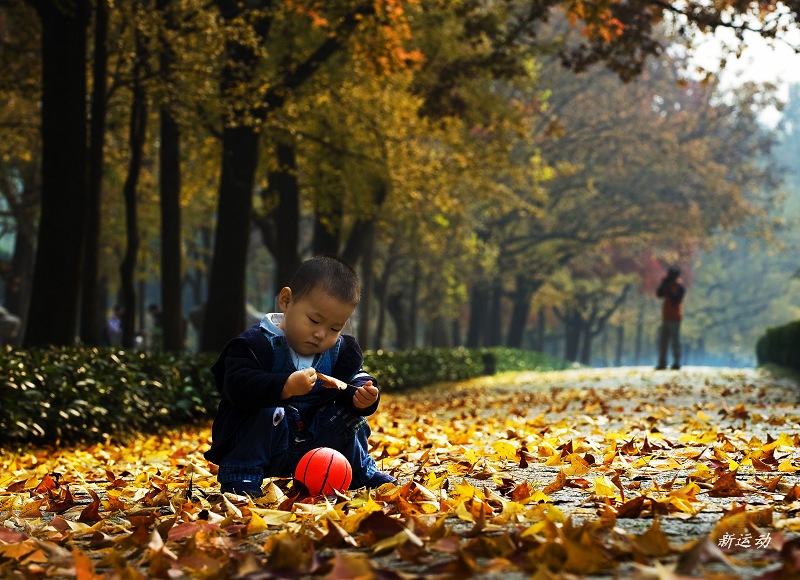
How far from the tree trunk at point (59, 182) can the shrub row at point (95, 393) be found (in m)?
1.12

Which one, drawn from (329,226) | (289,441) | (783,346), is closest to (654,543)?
(289,441)

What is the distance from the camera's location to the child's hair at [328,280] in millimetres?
5004

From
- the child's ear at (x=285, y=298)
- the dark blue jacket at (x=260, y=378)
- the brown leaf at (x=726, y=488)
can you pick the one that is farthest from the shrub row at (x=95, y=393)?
the brown leaf at (x=726, y=488)

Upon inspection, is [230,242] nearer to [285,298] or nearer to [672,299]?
[672,299]

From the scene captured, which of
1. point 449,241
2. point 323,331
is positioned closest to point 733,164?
point 449,241

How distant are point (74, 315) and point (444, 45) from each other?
11304mm

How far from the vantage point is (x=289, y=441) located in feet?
17.5

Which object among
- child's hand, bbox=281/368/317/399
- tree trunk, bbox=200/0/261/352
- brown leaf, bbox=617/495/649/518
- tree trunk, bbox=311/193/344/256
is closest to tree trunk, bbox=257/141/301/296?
tree trunk, bbox=311/193/344/256

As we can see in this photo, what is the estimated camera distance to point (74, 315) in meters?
13.1

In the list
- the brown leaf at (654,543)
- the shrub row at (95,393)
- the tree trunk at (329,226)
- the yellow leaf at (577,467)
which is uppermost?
the tree trunk at (329,226)

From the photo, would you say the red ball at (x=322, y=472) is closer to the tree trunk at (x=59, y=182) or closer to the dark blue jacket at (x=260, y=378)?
the dark blue jacket at (x=260, y=378)

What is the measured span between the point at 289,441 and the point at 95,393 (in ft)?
20.5

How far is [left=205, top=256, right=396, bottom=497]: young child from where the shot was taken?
16.5 feet

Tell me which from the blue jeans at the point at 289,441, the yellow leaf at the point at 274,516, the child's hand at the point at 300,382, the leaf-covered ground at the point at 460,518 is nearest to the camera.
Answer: the leaf-covered ground at the point at 460,518
